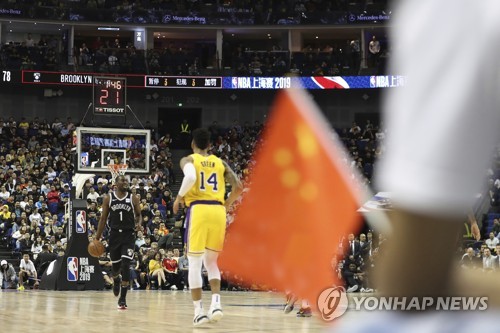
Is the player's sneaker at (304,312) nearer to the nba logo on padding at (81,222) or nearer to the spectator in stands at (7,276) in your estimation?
the nba logo on padding at (81,222)

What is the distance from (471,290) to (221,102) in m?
40.9

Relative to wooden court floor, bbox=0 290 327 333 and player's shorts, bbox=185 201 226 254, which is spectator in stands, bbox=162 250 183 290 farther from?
player's shorts, bbox=185 201 226 254

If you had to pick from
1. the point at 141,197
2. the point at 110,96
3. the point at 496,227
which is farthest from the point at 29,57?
the point at 496,227

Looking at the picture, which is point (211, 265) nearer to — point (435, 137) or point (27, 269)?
point (435, 137)

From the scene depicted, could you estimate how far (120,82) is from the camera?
2983 centimetres

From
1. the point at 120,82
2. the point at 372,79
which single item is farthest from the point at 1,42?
the point at 372,79

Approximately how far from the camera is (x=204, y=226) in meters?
9.23

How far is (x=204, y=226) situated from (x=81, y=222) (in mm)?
12078

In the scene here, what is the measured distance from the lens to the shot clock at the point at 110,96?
29.5 meters

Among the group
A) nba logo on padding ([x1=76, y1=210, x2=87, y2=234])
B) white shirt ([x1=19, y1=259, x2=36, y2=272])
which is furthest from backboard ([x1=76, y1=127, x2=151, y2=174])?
nba logo on padding ([x1=76, y1=210, x2=87, y2=234])

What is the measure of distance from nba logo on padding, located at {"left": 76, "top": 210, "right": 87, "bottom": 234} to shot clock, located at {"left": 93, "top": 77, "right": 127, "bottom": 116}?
30.2 feet

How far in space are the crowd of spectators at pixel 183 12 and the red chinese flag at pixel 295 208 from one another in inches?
1544

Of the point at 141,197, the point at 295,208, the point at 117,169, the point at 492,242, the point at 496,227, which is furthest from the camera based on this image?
the point at 141,197

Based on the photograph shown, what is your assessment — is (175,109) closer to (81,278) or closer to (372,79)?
(372,79)
